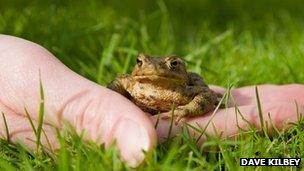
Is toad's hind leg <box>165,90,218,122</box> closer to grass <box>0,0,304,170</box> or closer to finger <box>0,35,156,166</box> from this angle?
grass <box>0,0,304,170</box>

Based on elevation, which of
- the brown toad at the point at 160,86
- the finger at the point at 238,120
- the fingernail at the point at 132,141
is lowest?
the fingernail at the point at 132,141

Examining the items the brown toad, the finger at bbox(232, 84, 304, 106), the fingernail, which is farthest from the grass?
the brown toad

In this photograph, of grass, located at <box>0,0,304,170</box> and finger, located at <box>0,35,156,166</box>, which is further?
grass, located at <box>0,0,304,170</box>

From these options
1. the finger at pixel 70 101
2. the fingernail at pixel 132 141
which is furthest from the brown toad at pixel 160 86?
the fingernail at pixel 132 141

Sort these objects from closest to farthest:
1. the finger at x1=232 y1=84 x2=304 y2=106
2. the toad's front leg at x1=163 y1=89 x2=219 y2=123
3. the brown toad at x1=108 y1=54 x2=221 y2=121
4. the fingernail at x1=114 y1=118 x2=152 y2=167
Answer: the fingernail at x1=114 y1=118 x2=152 y2=167, the toad's front leg at x1=163 y1=89 x2=219 y2=123, the brown toad at x1=108 y1=54 x2=221 y2=121, the finger at x1=232 y1=84 x2=304 y2=106

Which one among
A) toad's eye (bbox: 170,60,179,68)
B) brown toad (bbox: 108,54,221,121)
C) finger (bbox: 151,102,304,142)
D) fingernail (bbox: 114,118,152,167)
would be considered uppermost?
toad's eye (bbox: 170,60,179,68)

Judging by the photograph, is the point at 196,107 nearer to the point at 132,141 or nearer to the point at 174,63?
the point at 174,63

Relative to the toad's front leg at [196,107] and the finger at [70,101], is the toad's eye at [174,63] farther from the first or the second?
the finger at [70,101]
